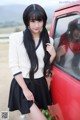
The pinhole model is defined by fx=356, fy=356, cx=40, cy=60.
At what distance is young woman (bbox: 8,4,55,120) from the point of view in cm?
294

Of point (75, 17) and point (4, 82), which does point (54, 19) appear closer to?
point (75, 17)

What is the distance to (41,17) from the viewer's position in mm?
2916

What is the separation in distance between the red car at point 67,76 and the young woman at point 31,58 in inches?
5.7

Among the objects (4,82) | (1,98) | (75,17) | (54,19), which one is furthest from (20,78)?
(4,82)

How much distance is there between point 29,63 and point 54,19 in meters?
0.99

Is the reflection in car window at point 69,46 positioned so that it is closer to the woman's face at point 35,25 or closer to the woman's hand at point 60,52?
the woman's hand at point 60,52

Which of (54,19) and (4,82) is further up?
(54,19)

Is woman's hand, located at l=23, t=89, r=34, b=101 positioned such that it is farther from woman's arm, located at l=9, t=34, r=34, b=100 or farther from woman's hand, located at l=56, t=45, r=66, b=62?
woman's hand, located at l=56, t=45, r=66, b=62

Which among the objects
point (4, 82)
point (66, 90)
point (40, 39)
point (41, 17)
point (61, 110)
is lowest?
point (4, 82)

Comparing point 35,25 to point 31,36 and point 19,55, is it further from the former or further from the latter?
point 19,55

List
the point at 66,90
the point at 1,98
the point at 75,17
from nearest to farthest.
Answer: the point at 66,90 < the point at 75,17 < the point at 1,98

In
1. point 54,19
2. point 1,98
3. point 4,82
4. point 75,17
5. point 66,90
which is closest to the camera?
point 66,90

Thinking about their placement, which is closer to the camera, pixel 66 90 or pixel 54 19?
pixel 66 90

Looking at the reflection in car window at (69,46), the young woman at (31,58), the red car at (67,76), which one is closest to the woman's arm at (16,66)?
the young woman at (31,58)
